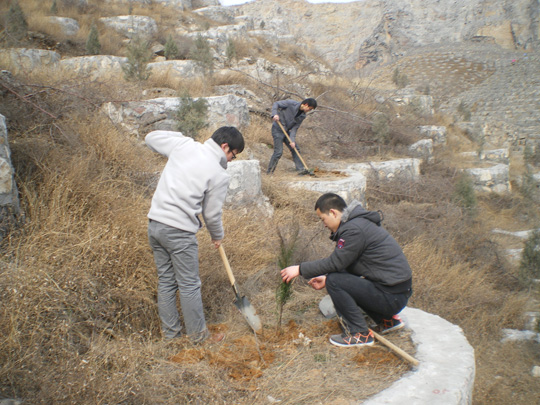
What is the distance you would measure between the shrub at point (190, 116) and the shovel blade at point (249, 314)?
13.6ft

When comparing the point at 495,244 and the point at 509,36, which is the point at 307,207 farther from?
the point at 509,36

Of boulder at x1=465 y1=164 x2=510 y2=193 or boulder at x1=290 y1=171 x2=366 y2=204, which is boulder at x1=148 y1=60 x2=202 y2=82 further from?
boulder at x1=465 y1=164 x2=510 y2=193

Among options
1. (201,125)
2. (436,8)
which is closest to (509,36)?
(436,8)

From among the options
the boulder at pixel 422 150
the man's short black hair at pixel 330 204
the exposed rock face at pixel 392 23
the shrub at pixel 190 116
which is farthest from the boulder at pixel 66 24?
the exposed rock face at pixel 392 23

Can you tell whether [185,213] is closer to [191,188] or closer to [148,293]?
[191,188]

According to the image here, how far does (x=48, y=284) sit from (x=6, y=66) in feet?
13.8

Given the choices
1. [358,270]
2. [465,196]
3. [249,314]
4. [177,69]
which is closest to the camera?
[358,270]

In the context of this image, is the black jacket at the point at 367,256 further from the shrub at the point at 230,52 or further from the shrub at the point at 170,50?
the shrub at the point at 230,52

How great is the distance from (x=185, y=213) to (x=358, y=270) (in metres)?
1.31

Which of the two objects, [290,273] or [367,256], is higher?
[367,256]

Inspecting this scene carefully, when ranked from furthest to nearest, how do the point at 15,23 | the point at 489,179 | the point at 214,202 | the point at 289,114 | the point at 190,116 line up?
the point at 489,179
the point at 15,23
the point at 289,114
the point at 190,116
the point at 214,202

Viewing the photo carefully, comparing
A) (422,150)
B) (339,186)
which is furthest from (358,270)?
(422,150)

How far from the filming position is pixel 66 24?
38.3 ft

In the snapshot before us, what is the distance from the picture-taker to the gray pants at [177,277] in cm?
255
